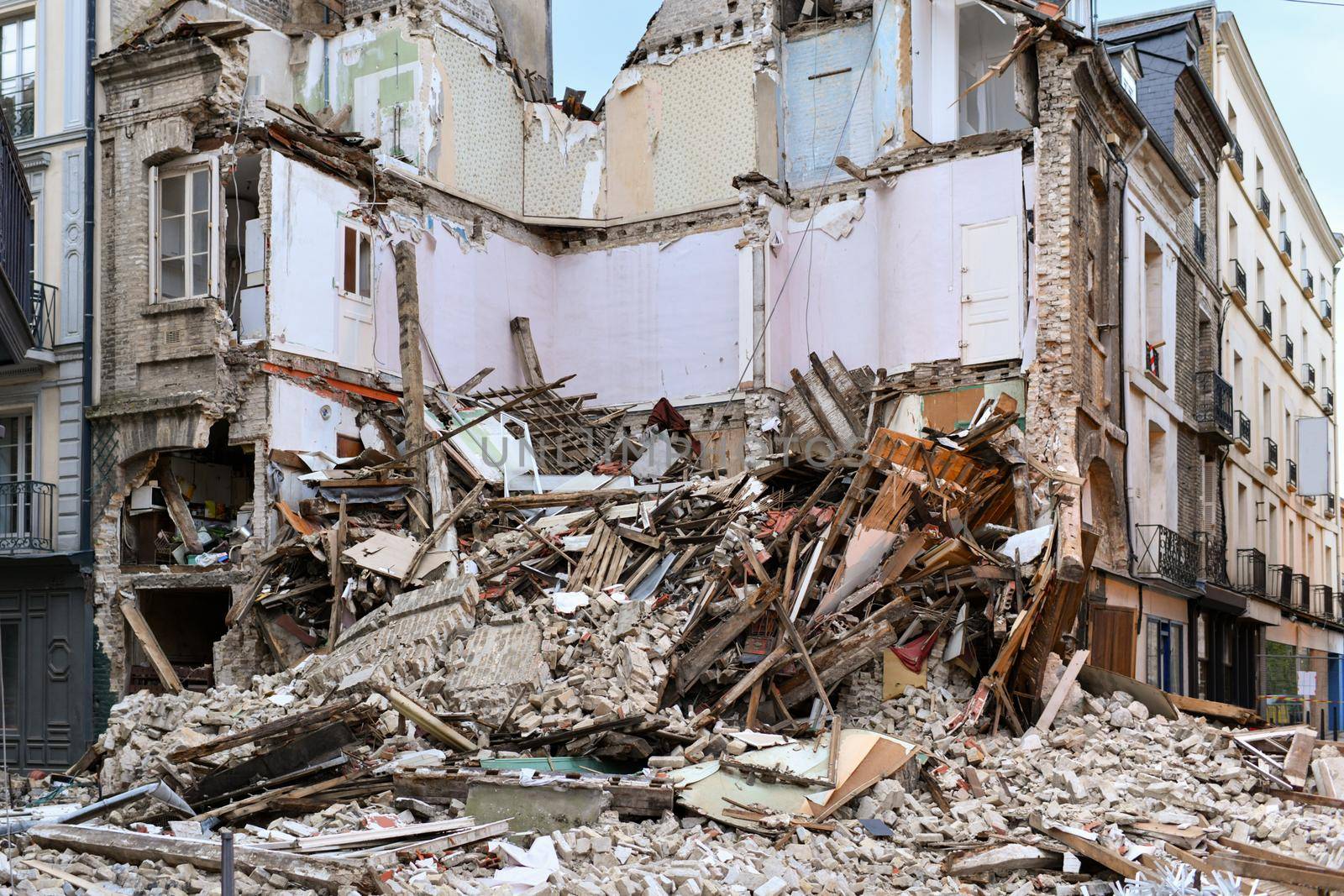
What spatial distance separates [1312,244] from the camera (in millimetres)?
34531

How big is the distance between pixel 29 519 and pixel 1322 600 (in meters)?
28.0

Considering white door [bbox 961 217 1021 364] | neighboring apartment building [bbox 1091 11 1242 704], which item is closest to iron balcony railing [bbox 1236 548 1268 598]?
neighboring apartment building [bbox 1091 11 1242 704]

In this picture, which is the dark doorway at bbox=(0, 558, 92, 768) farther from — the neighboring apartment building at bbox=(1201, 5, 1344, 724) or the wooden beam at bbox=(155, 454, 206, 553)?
the neighboring apartment building at bbox=(1201, 5, 1344, 724)

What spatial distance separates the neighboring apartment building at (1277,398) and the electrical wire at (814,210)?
9.57 metres

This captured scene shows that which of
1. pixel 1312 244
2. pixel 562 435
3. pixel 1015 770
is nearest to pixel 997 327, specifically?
pixel 562 435

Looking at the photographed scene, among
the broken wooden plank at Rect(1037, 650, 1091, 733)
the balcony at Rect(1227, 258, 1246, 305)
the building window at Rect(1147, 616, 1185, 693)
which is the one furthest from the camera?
the balcony at Rect(1227, 258, 1246, 305)

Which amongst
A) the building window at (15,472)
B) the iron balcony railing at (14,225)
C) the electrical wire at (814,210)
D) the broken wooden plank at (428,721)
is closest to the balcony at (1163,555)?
the electrical wire at (814,210)

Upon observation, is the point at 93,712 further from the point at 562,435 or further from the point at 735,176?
the point at 735,176

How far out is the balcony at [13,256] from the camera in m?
14.8

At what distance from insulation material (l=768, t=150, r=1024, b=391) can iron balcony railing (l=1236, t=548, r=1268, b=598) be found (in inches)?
431

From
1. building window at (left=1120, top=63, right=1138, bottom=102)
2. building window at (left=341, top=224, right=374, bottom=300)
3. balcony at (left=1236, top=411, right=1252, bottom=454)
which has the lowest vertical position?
balcony at (left=1236, top=411, right=1252, bottom=454)

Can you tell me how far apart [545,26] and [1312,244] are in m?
21.8

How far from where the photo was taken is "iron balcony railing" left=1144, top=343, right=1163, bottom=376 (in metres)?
21.7

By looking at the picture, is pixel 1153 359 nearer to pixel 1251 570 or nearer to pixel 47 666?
pixel 1251 570
